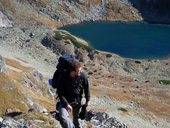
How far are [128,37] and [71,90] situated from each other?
422 ft

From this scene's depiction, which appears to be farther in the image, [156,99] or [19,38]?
[19,38]

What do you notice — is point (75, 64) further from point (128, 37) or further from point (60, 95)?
point (128, 37)

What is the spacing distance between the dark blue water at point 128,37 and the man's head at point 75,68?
106959 mm

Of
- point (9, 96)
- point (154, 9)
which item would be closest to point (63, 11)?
point (154, 9)

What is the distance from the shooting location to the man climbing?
17.6m

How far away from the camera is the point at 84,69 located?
10662cm

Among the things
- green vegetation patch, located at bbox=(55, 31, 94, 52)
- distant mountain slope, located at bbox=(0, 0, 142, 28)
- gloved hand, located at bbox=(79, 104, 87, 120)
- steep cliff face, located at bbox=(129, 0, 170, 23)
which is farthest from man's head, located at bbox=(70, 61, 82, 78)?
steep cliff face, located at bbox=(129, 0, 170, 23)

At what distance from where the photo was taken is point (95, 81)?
9450 cm

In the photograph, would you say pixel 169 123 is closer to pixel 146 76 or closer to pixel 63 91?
pixel 146 76

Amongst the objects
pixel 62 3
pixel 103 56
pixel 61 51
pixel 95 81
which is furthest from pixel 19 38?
pixel 62 3

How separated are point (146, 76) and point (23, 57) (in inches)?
1083

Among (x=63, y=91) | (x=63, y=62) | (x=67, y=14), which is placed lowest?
(x=67, y=14)

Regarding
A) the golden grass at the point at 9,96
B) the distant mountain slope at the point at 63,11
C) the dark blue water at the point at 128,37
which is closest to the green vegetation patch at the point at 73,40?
the dark blue water at the point at 128,37

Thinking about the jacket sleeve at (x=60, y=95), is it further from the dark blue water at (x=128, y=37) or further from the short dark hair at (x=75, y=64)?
the dark blue water at (x=128, y=37)
